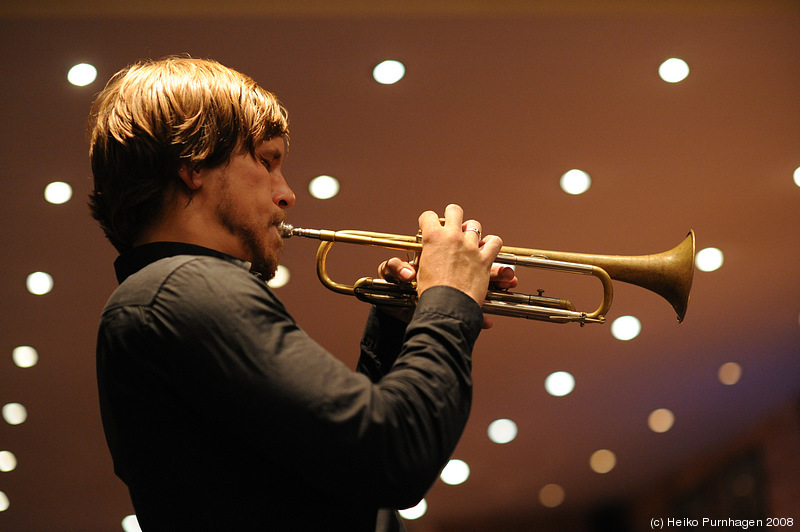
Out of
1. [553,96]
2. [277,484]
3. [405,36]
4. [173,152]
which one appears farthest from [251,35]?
[277,484]

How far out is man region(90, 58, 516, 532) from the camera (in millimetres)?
861

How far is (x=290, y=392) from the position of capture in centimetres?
85

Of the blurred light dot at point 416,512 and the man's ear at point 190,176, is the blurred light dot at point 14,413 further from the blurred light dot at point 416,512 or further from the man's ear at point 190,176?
the man's ear at point 190,176

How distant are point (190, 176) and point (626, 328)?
2.21 m

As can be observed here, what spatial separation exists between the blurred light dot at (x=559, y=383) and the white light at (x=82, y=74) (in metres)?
2.08

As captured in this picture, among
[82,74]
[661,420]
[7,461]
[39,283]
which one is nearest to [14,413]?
[7,461]

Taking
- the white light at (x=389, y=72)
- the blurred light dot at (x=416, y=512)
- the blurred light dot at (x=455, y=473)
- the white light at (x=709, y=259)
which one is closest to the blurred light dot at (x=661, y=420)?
the white light at (x=709, y=259)

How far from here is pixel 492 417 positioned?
10.2 ft

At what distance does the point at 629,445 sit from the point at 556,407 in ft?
1.28

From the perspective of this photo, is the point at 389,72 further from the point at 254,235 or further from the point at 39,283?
the point at 39,283

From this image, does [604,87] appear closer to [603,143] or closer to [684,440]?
[603,143]

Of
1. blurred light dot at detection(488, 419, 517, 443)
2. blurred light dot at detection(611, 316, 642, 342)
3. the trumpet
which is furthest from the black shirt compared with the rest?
blurred light dot at detection(488, 419, 517, 443)

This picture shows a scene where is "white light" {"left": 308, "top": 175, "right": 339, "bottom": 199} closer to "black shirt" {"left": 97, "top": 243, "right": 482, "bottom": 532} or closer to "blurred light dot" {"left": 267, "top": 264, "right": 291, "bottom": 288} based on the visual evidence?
"blurred light dot" {"left": 267, "top": 264, "right": 291, "bottom": 288}

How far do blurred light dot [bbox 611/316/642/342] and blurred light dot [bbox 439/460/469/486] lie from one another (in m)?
0.87
